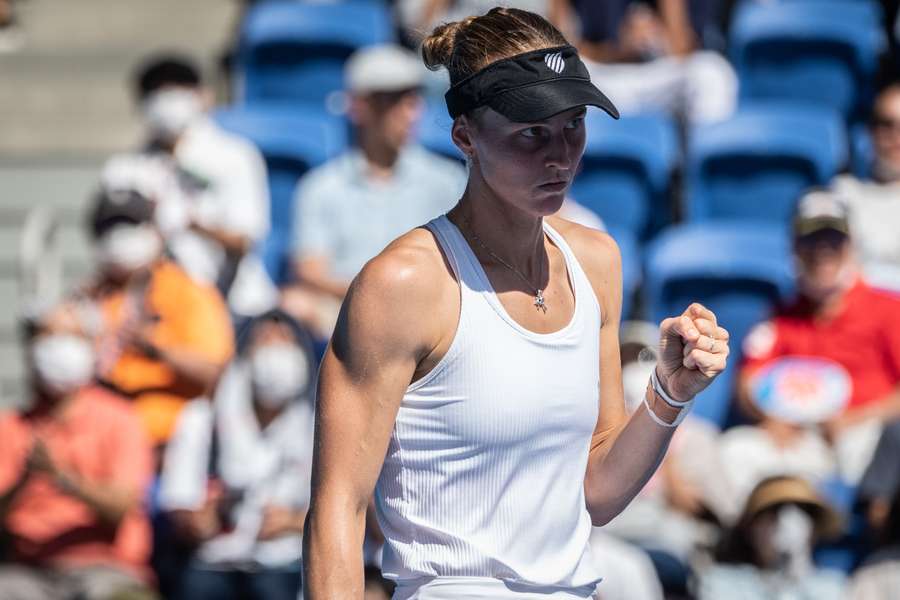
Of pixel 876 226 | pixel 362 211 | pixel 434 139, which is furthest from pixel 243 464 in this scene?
pixel 876 226

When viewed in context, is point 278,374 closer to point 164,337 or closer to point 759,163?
point 164,337

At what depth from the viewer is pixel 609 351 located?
262 cm

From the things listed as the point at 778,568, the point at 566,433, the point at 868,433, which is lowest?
the point at 778,568

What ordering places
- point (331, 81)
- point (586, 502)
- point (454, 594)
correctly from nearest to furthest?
1. point (454, 594)
2. point (586, 502)
3. point (331, 81)

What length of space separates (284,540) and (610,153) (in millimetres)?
2347

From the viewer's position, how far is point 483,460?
2326 millimetres

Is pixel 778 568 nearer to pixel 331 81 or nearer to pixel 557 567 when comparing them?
pixel 557 567

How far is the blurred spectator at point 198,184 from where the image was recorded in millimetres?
6207

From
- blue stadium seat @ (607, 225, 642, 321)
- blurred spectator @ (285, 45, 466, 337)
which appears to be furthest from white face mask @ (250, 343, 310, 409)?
blue stadium seat @ (607, 225, 642, 321)

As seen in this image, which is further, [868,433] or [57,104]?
[57,104]

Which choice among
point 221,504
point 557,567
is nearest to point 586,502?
point 557,567

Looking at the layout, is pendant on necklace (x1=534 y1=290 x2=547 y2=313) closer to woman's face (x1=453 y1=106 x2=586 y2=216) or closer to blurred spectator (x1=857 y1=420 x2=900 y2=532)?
woman's face (x1=453 y1=106 x2=586 y2=216)

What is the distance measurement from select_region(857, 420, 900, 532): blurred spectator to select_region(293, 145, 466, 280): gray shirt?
199cm

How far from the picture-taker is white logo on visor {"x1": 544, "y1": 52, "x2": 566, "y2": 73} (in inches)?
91.9
